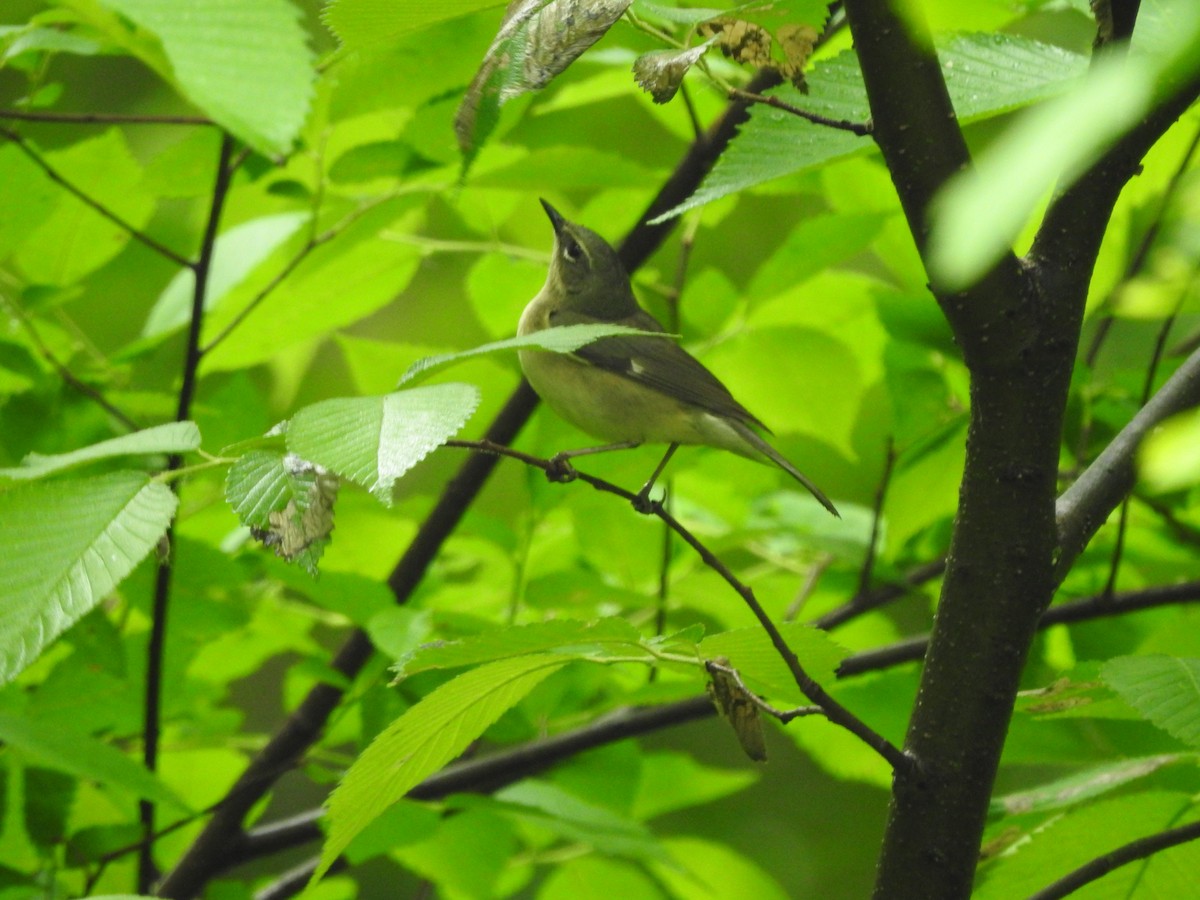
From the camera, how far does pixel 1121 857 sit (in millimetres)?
793

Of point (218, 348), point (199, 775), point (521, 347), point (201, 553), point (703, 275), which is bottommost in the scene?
point (199, 775)

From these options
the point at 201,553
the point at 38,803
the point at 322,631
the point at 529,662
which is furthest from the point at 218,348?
the point at 322,631

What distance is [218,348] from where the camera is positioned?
1.49 metres

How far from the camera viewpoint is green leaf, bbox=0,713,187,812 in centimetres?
89

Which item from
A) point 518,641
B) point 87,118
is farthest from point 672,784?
point 87,118

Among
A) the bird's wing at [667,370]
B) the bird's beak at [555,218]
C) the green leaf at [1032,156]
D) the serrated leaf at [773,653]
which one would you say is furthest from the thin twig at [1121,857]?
the bird's beak at [555,218]

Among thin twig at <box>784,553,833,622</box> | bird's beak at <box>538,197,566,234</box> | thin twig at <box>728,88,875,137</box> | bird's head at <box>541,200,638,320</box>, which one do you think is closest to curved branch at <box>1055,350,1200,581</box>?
thin twig at <box>728,88,875,137</box>

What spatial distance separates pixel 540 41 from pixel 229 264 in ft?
3.01

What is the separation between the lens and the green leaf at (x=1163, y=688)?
2.44 ft

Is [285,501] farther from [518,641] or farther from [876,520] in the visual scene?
[876,520]

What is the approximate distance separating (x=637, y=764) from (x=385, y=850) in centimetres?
43

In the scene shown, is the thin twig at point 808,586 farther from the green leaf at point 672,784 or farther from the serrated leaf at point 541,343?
the serrated leaf at point 541,343

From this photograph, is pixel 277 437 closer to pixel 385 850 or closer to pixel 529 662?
pixel 529 662

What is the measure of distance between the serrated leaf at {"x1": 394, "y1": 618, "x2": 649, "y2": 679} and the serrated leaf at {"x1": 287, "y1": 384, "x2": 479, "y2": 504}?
0.14 metres
